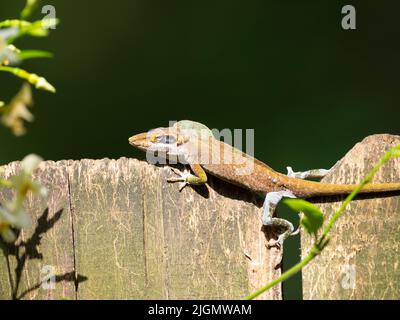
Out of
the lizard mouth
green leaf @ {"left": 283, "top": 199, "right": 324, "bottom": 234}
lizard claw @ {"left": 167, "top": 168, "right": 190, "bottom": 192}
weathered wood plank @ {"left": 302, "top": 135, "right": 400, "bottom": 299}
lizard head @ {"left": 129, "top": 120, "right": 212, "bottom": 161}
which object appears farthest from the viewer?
the lizard mouth

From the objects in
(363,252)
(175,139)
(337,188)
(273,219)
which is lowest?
(363,252)

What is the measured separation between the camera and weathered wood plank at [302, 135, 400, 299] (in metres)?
2.10

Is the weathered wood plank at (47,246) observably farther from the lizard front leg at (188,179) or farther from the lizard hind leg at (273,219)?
the lizard hind leg at (273,219)

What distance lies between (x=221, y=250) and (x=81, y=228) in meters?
0.49

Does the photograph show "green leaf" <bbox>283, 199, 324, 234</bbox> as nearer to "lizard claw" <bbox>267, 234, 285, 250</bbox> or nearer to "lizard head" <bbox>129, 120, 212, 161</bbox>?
"lizard claw" <bbox>267, 234, 285, 250</bbox>

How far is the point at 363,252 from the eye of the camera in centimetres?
210

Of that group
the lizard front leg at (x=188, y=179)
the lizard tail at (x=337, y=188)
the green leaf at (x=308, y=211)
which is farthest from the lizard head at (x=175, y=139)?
the green leaf at (x=308, y=211)

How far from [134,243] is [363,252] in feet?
2.54

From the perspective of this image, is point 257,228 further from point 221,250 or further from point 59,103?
point 59,103

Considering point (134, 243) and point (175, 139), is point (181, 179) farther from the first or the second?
point (175, 139)

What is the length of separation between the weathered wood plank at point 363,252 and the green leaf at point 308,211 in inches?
22.9

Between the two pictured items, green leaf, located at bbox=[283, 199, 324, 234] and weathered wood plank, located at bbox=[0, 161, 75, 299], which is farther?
weathered wood plank, located at bbox=[0, 161, 75, 299]

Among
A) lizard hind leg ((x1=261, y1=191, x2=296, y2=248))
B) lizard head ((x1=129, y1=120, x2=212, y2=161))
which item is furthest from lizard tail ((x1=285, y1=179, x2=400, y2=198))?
lizard head ((x1=129, y1=120, x2=212, y2=161))

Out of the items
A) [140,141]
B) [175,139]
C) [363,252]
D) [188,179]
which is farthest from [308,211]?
[140,141]
